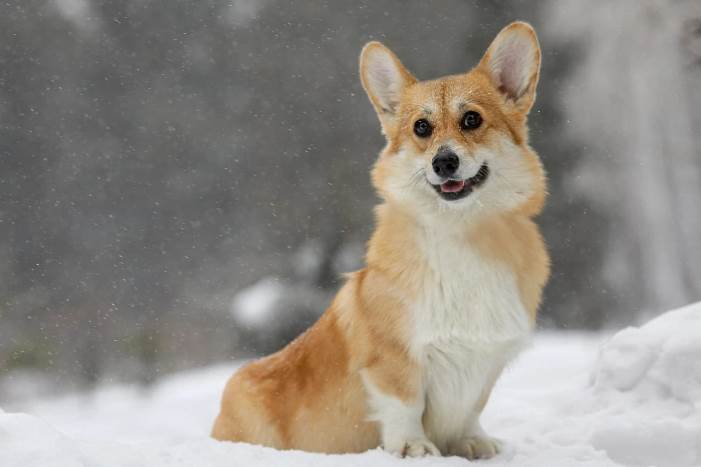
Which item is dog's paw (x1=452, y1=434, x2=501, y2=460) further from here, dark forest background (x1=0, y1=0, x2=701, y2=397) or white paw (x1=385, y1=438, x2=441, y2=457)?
dark forest background (x1=0, y1=0, x2=701, y2=397)

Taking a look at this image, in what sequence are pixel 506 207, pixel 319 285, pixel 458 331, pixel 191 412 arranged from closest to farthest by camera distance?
pixel 458 331, pixel 506 207, pixel 191 412, pixel 319 285

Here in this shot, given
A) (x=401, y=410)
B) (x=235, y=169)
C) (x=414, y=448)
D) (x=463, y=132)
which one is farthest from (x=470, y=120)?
(x=235, y=169)

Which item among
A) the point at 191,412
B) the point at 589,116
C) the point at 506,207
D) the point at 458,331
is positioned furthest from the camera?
the point at 589,116

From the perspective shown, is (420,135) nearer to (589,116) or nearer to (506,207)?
(506,207)

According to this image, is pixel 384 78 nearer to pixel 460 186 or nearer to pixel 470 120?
pixel 470 120

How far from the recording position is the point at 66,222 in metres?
6.32

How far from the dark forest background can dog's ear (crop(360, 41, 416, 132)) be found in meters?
3.16

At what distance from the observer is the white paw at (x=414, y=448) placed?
96.7 inches

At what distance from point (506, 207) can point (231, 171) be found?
426 centimetres

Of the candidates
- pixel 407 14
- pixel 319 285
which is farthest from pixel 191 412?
pixel 407 14

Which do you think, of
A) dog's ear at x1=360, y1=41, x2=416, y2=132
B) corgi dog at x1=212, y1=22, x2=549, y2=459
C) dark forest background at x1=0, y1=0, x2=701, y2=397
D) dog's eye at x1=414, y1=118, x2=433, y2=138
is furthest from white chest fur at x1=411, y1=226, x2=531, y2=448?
dark forest background at x1=0, y1=0, x2=701, y2=397

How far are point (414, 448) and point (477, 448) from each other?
1.04 ft

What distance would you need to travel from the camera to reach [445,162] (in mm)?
2447

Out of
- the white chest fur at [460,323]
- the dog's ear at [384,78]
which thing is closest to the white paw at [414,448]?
the white chest fur at [460,323]
